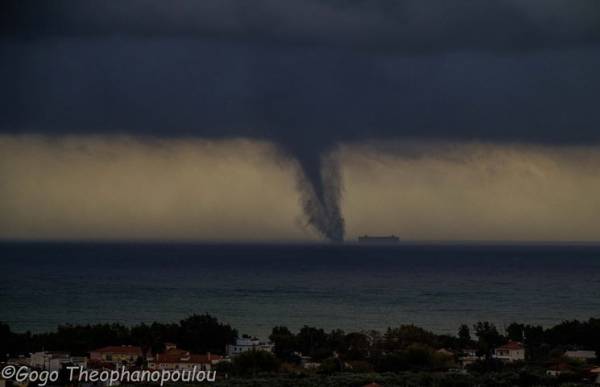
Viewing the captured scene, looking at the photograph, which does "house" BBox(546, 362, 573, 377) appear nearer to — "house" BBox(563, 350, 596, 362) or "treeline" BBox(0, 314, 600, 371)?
"treeline" BBox(0, 314, 600, 371)

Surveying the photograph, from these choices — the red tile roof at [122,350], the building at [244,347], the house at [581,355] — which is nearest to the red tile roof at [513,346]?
the house at [581,355]

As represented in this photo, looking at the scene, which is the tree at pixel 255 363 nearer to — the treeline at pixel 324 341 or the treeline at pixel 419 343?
the treeline at pixel 324 341

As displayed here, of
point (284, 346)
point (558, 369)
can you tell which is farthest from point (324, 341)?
point (558, 369)

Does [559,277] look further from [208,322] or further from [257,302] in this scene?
[208,322]

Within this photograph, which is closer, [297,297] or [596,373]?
[596,373]

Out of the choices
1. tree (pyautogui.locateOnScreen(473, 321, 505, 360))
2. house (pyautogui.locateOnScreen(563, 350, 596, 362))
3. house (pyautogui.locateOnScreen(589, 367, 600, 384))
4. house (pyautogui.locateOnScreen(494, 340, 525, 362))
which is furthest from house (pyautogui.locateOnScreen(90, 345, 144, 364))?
house (pyautogui.locateOnScreen(563, 350, 596, 362))

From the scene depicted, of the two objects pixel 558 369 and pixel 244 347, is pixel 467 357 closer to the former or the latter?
pixel 558 369
